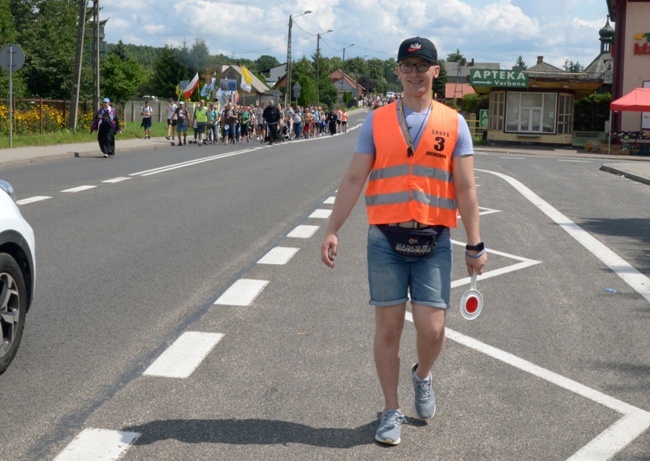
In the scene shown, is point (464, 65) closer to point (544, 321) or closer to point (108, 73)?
point (108, 73)

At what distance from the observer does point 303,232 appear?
39.3ft

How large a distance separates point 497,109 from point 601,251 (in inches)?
1708

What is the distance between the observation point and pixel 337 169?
24172 mm

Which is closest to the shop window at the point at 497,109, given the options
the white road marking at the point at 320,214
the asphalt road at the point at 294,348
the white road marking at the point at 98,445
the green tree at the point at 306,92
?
the white road marking at the point at 320,214

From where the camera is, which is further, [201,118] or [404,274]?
[201,118]

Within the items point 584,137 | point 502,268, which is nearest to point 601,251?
point 502,268

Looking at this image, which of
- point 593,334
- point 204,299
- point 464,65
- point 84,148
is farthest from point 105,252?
point 464,65

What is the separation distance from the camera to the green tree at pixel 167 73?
11200 cm

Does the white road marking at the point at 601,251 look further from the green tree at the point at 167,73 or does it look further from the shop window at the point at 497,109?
the green tree at the point at 167,73

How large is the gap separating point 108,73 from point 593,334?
82193mm

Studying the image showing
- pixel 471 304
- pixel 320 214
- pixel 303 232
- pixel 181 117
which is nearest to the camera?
pixel 471 304

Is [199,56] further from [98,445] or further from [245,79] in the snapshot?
[98,445]

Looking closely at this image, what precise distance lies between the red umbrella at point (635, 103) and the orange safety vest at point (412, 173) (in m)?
36.9

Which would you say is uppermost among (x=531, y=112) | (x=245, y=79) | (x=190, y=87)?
(x=245, y=79)
